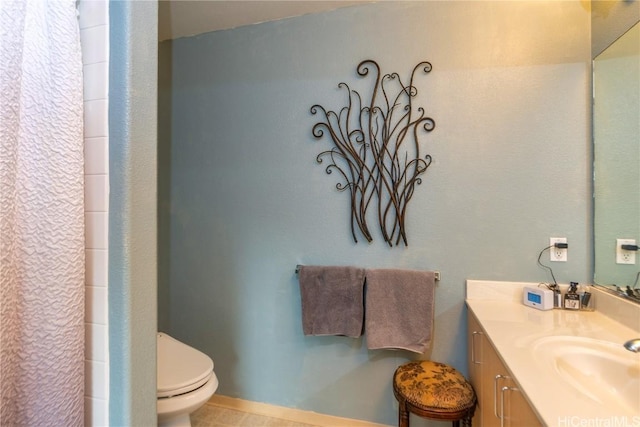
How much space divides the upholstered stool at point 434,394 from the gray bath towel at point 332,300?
344 millimetres

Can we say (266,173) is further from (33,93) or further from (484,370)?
(484,370)

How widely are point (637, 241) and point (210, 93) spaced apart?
2349mm

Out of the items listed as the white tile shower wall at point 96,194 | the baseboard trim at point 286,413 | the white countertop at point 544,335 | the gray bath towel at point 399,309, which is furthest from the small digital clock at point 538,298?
the white tile shower wall at point 96,194

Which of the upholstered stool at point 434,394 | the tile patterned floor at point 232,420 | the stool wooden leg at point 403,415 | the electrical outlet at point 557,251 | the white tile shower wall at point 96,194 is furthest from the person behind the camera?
the tile patterned floor at point 232,420

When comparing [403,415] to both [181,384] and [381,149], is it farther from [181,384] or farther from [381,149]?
[381,149]

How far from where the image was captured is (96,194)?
2.34 feet

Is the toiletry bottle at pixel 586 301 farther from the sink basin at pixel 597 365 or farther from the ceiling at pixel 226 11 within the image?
the ceiling at pixel 226 11

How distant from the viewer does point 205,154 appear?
76.2 inches

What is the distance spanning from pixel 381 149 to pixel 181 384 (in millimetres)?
1493

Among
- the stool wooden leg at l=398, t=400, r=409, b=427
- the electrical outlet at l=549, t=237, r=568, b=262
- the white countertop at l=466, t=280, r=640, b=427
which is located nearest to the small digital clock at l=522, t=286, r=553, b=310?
the white countertop at l=466, t=280, r=640, b=427

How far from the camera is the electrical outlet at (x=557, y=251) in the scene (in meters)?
1.42

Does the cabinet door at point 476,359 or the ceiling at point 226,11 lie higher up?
the ceiling at point 226,11

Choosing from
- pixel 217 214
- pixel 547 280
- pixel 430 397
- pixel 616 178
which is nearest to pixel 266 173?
pixel 217 214

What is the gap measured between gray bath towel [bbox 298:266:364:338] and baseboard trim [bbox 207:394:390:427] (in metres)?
0.53
